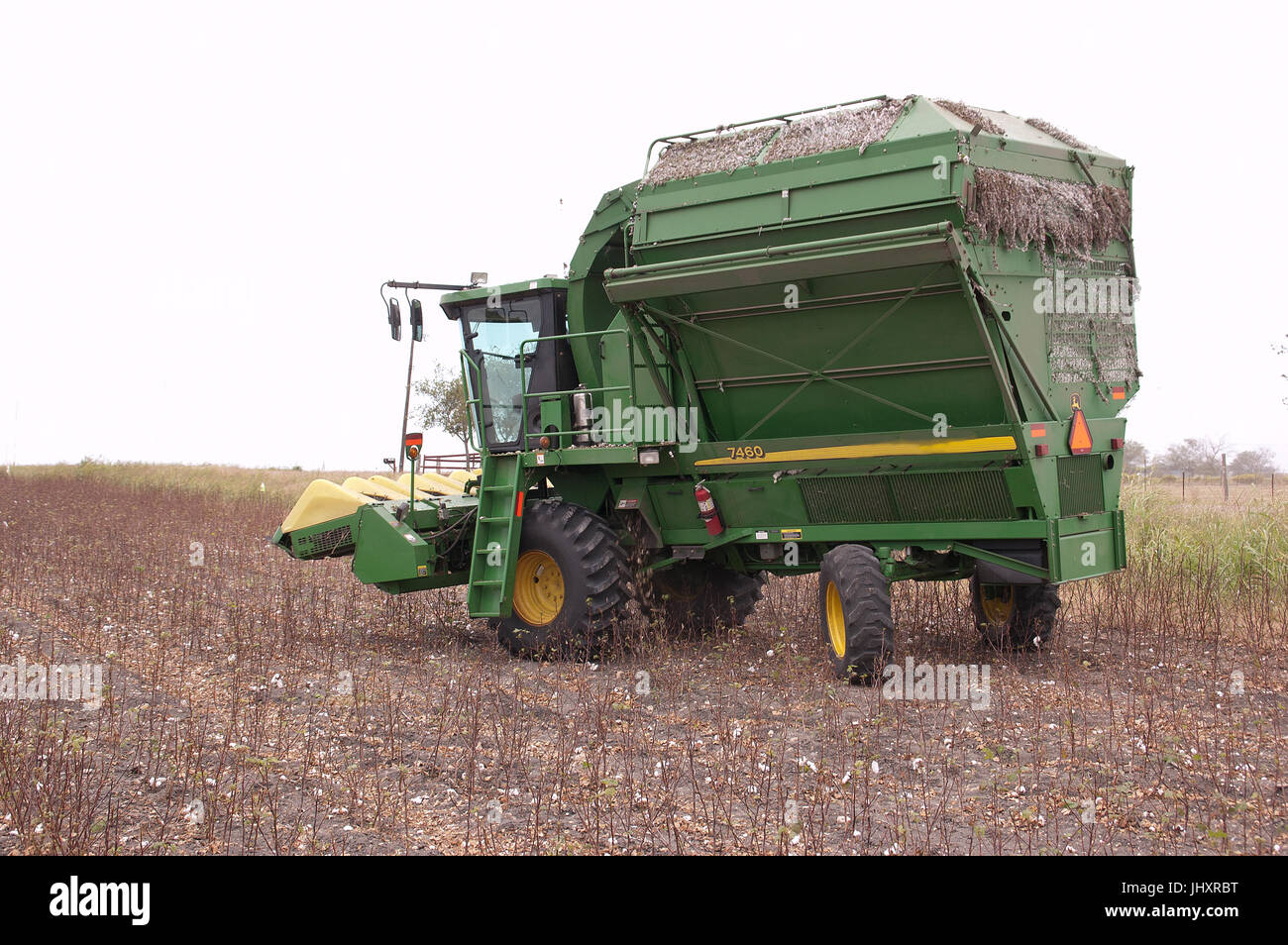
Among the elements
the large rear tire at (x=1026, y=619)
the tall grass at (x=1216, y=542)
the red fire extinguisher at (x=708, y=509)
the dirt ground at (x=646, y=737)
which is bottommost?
the dirt ground at (x=646, y=737)

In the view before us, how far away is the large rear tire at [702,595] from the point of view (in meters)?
11.3

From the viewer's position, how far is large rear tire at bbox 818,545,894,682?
840cm

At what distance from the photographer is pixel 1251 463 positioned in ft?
171

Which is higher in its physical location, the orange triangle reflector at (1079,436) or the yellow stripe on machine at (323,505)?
the orange triangle reflector at (1079,436)

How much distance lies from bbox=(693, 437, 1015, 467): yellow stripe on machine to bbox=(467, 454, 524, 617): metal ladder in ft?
6.05

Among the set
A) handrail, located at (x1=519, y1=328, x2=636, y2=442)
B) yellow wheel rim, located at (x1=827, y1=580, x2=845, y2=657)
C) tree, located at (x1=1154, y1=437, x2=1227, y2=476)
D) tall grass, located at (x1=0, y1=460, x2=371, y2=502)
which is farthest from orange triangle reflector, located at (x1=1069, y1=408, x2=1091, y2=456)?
tree, located at (x1=1154, y1=437, x2=1227, y2=476)

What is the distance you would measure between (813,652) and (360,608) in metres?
5.55

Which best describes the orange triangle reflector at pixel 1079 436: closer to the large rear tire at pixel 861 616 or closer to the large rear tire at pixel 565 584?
the large rear tire at pixel 861 616

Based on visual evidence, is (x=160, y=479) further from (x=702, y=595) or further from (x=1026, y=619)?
(x=1026, y=619)

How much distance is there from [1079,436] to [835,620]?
2270 millimetres

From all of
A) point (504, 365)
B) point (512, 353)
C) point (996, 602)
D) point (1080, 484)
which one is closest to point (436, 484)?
point (504, 365)

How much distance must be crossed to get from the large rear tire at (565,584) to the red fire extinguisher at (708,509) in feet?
2.70

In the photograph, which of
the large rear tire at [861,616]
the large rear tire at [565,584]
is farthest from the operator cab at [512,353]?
the large rear tire at [861,616]

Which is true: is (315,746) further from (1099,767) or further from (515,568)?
(1099,767)
